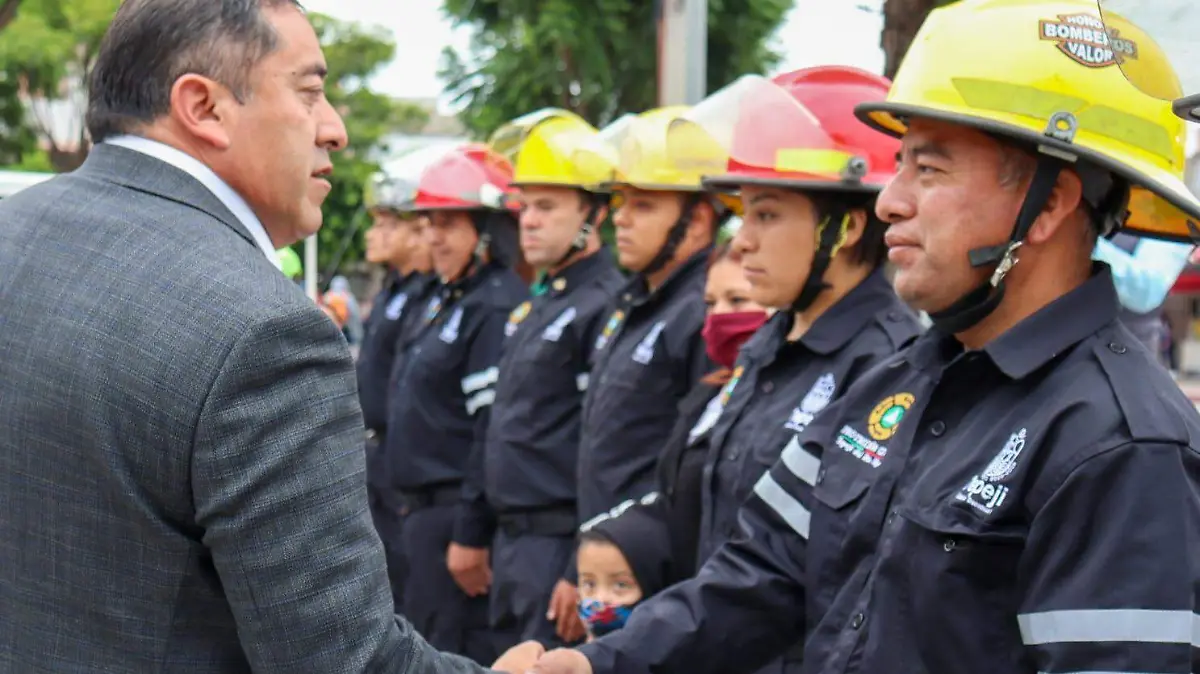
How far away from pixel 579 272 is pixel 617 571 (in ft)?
7.59

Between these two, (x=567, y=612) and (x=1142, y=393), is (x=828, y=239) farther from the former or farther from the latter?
(x=567, y=612)

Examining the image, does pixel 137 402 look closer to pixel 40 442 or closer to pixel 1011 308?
pixel 40 442

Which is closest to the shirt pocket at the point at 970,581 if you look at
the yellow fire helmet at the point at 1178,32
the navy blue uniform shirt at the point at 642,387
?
→ the yellow fire helmet at the point at 1178,32

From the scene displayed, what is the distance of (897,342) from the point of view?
393 cm

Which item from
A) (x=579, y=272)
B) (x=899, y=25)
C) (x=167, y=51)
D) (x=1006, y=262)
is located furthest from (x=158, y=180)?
(x=579, y=272)

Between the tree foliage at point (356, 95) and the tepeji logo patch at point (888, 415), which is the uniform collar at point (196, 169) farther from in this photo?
the tree foliage at point (356, 95)

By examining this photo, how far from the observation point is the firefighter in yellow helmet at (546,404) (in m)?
6.07

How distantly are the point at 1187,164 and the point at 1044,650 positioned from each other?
1.01 meters

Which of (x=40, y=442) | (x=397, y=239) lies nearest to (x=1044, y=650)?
(x=40, y=442)

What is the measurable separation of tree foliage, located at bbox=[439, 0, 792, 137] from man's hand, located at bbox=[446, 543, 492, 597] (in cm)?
598

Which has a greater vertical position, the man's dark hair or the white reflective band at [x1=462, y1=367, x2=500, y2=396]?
the man's dark hair

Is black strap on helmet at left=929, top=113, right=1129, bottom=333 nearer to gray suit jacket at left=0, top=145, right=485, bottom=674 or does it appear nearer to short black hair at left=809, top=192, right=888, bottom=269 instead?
gray suit jacket at left=0, top=145, right=485, bottom=674

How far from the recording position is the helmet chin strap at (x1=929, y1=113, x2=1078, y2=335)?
2510mm

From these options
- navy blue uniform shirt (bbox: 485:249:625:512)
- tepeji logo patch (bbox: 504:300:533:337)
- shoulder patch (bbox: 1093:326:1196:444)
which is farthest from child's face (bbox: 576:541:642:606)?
tepeji logo patch (bbox: 504:300:533:337)
